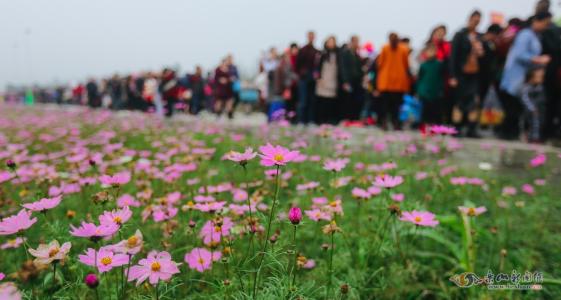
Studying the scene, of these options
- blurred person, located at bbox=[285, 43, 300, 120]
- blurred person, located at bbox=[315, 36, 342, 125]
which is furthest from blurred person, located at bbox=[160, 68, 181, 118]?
blurred person, located at bbox=[315, 36, 342, 125]

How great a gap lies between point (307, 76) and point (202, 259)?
5396 mm

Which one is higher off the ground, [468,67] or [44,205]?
[468,67]

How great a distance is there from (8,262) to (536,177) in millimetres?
3167

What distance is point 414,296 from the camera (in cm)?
141

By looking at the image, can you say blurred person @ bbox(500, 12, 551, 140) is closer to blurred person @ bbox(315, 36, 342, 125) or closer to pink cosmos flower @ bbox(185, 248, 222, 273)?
blurred person @ bbox(315, 36, 342, 125)

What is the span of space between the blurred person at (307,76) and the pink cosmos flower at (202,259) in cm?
530

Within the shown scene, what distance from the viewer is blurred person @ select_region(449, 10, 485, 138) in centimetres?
476

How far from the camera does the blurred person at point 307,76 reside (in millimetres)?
6234

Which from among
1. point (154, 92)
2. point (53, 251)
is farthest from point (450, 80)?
point (154, 92)

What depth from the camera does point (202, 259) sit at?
47.1 inches

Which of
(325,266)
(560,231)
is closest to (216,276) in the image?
(325,266)

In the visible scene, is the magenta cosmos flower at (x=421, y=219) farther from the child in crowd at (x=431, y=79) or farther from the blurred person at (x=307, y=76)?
the blurred person at (x=307, y=76)

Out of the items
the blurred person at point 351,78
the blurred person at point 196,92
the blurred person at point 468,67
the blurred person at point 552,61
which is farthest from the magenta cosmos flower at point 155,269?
the blurred person at point 196,92

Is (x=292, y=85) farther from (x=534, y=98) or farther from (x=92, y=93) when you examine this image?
(x=92, y=93)
